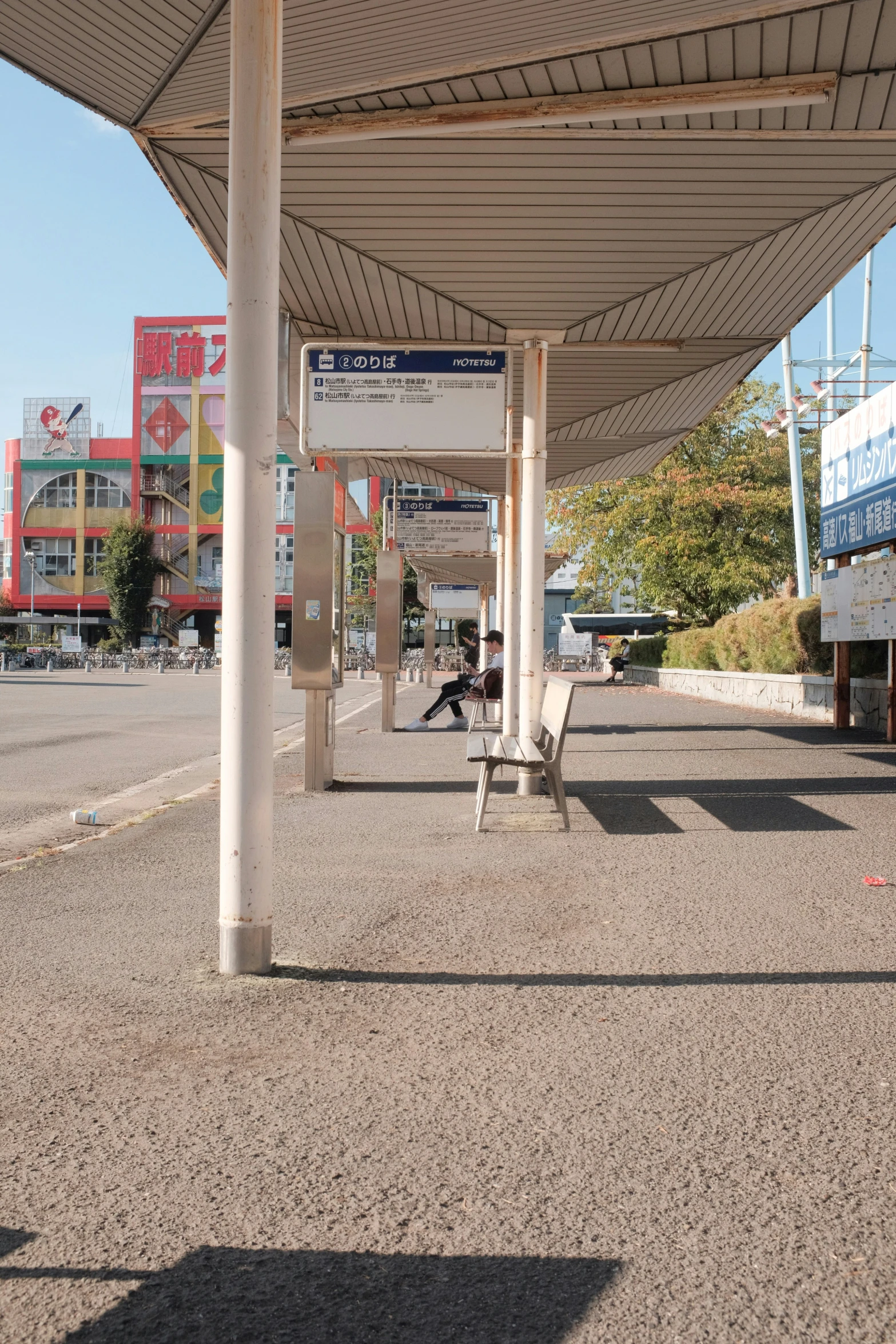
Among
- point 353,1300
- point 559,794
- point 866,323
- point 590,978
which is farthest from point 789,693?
point 866,323

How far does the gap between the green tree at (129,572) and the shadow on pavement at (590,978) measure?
72.3 meters

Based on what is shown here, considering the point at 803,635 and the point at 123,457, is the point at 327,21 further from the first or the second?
the point at 123,457

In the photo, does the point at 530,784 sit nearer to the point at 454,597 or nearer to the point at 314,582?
the point at 314,582

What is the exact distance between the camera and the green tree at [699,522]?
31469 millimetres

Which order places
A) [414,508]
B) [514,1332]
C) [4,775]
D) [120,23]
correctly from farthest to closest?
[414,508]
[4,775]
[120,23]
[514,1332]

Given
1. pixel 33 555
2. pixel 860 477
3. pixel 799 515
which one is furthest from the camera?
pixel 33 555

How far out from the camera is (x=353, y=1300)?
216 cm

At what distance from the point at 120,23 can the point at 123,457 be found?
7899cm

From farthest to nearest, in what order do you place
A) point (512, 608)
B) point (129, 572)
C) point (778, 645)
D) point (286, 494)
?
point (286, 494) → point (129, 572) → point (778, 645) → point (512, 608)

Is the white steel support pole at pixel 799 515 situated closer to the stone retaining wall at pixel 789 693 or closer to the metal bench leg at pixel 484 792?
the stone retaining wall at pixel 789 693

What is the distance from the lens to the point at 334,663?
32.3 feet

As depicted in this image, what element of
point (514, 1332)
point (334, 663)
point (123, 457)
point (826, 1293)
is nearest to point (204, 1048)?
point (514, 1332)

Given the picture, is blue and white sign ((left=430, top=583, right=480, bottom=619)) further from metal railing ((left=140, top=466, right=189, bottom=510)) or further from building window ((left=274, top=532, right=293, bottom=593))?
metal railing ((left=140, top=466, right=189, bottom=510))

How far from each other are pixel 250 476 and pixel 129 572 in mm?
72447
